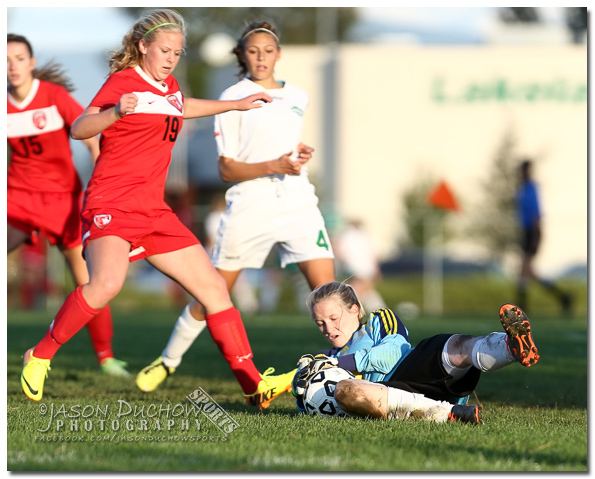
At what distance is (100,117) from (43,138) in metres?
2.05

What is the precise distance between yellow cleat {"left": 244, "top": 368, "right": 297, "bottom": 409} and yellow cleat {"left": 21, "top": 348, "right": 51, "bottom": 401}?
1.23 meters

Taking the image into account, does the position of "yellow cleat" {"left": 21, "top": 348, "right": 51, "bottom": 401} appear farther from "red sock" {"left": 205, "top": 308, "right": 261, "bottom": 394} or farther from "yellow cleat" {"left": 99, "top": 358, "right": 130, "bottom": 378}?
"yellow cleat" {"left": 99, "top": 358, "right": 130, "bottom": 378}

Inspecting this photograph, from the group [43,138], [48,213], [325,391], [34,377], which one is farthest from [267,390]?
[43,138]

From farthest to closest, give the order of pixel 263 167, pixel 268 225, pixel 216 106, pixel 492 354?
pixel 268 225
pixel 263 167
pixel 216 106
pixel 492 354

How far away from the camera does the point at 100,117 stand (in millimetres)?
5648

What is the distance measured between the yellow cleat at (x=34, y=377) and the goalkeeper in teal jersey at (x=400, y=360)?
59.6 inches

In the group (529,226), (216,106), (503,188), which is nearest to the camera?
(216,106)

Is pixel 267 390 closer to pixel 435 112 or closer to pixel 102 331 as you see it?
pixel 102 331

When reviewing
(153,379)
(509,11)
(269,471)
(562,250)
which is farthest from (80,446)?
(509,11)

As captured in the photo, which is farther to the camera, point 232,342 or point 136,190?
point 232,342

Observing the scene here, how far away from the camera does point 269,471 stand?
3.94m

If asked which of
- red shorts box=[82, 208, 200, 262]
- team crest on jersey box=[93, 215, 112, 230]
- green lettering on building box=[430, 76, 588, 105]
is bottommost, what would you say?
green lettering on building box=[430, 76, 588, 105]

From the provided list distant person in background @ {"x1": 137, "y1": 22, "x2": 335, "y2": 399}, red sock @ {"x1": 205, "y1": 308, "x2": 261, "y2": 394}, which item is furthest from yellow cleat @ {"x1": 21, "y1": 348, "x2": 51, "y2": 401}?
distant person in background @ {"x1": 137, "y1": 22, "x2": 335, "y2": 399}

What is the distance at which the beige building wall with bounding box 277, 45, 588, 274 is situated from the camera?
125 ft
